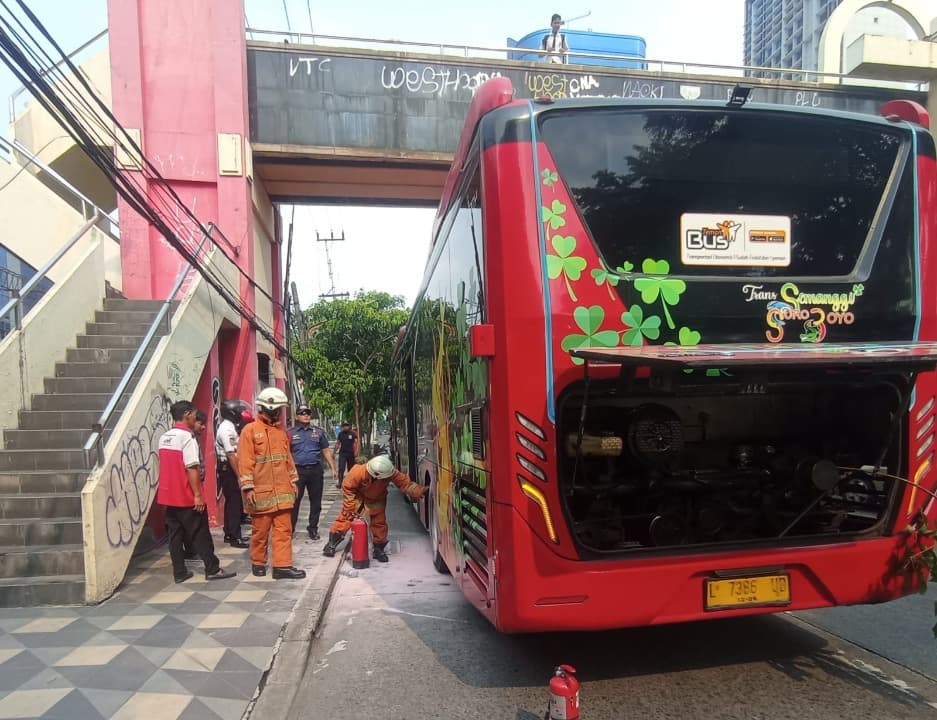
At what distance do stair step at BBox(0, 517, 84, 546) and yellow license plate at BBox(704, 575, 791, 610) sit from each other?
5379 mm

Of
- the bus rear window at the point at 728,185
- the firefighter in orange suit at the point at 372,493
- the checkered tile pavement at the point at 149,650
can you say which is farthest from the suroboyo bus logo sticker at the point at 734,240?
the firefighter in orange suit at the point at 372,493

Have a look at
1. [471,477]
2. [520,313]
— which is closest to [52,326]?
[471,477]

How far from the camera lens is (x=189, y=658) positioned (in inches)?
165

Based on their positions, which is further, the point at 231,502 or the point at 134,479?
the point at 231,502

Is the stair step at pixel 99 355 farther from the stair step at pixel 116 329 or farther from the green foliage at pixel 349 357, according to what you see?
the green foliage at pixel 349 357

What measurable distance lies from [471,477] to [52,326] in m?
6.64

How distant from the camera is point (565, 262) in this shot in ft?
10.9

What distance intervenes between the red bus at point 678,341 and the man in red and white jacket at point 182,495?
3077 mm

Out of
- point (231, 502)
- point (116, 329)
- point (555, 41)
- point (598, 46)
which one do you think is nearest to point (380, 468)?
point (231, 502)

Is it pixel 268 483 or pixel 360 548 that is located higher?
pixel 268 483

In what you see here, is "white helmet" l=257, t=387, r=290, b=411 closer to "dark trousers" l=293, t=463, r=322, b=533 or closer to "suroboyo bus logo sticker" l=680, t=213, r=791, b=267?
"dark trousers" l=293, t=463, r=322, b=533

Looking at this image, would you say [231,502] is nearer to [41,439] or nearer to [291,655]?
[41,439]

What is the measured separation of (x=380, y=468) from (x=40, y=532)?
3174mm

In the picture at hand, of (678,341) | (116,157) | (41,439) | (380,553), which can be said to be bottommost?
(380,553)
